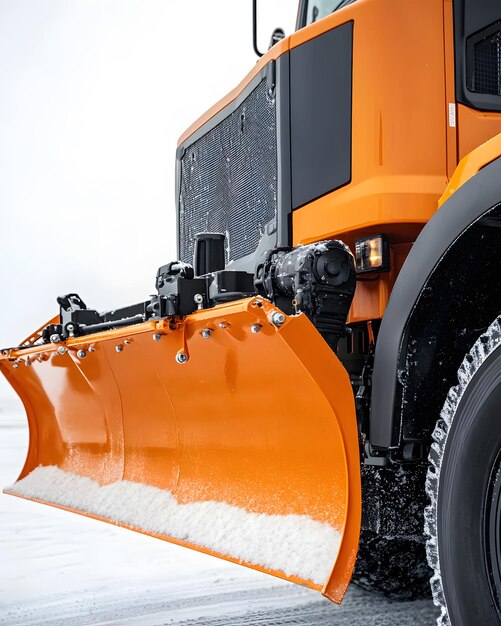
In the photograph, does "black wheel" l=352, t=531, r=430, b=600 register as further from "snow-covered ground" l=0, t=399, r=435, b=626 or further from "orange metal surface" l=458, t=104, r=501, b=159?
"orange metal surface" l=458, t=104, r=501, b=159

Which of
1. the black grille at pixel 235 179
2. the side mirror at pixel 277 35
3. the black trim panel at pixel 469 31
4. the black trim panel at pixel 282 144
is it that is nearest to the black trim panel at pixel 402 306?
the black trim panel at pixel 469 31

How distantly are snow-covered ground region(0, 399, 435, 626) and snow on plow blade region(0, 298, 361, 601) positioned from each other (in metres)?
0.25

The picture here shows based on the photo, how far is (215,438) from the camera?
9.82ft

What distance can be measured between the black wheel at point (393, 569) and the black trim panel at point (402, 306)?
1.12 m

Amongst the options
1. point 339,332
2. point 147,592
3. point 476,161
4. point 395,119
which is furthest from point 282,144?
point 147,592

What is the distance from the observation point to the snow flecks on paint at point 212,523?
7.21ft

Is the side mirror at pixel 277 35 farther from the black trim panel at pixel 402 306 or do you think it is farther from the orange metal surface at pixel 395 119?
the black trim panel at pixel 402 306

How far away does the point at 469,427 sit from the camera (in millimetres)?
1767

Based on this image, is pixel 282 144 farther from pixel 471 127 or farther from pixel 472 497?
pixel 472 497

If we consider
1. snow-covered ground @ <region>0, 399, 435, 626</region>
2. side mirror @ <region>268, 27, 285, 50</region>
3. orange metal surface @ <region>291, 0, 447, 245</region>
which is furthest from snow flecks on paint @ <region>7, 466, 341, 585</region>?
side mirror @ <region>268, 27, 285, 50</region>

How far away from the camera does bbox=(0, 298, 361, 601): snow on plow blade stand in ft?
7.07

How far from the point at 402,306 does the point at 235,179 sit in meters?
1.53

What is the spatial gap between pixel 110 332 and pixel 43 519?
6.87 feet

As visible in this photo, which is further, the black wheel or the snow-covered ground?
the black wheel
